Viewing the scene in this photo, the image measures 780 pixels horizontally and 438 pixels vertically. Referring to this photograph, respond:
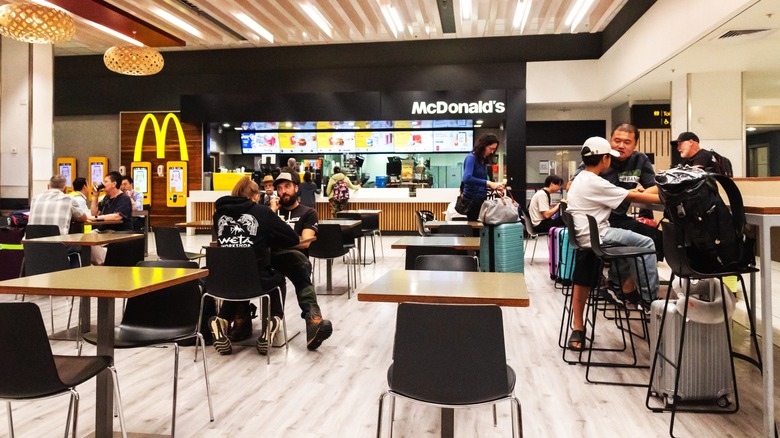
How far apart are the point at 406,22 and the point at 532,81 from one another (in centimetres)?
329

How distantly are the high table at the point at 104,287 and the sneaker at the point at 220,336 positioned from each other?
1333mm

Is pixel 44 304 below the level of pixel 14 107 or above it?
below

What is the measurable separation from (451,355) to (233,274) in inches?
Result: 92.7

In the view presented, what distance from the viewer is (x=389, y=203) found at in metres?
12.5

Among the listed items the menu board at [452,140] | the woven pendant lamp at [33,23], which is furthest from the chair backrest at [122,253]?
the menu board at [452,140]

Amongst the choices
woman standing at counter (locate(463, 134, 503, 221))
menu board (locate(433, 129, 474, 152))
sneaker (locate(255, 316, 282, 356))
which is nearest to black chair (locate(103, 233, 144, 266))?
sneaker (locate(255, 316, 282, 356))

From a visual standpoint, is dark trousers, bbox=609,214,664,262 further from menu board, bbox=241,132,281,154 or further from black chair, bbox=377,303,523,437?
menu board, bbox=241,132,281,154

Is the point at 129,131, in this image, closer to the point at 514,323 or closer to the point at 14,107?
the point at 14,107

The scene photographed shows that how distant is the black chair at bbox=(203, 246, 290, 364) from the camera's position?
3.74 m

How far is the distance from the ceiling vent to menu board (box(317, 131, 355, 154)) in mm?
8167

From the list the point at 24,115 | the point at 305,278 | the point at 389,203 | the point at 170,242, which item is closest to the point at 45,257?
the point at 170,242

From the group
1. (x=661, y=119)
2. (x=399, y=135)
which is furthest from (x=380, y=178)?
(x=661, y=119)

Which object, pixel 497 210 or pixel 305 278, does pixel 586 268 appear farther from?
pixel 305 278

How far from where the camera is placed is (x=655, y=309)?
10.4 ft
